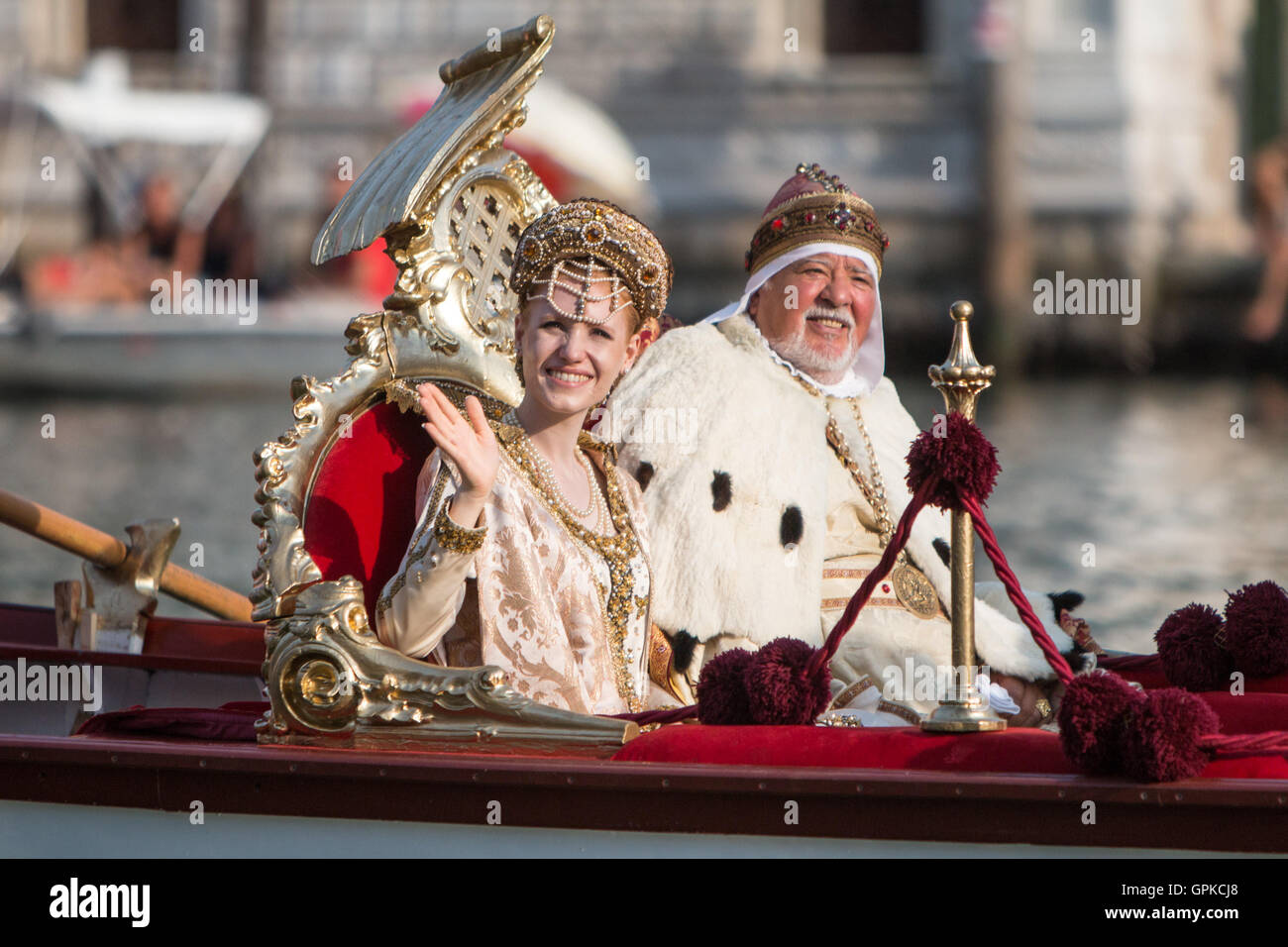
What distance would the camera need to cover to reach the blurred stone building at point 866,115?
20062mm

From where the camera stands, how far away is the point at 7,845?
13.5 ft

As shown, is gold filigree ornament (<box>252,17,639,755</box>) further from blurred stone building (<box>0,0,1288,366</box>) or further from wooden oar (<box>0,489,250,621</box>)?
blurred stone building (<box>0,0,1288,366</box>)

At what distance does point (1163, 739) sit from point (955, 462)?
1.75 feet

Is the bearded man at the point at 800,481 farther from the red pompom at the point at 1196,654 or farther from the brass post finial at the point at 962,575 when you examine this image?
the brass post finial at the point at 962,575

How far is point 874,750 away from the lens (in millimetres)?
3678

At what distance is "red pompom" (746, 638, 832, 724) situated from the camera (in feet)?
12.7

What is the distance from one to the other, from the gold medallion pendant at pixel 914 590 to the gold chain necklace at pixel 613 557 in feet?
2.47

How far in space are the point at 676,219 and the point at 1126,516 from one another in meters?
9.12

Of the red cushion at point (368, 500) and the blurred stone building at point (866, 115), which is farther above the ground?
the blurred stone building at point (866, 115)

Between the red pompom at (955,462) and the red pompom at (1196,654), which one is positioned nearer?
the red pompom at (955,462)

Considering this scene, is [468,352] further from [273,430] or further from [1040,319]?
[1040,319]

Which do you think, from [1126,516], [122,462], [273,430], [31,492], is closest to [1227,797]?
[1126,516]

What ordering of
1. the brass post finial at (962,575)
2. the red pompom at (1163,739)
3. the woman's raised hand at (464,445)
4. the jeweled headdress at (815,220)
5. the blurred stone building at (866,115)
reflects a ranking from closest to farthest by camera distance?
the red pompom at (1163,739) < the brass post finial at (962,575) < the woman's raised hand at (464,445) < the jeweled headdress at (815,220) < the blurred stone building at (866,115)

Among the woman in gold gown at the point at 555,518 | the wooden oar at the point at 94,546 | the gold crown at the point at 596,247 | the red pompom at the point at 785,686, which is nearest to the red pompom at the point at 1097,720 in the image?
the red pompom at the point at 785,686
